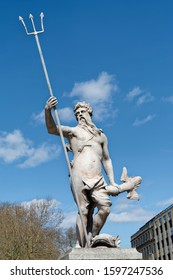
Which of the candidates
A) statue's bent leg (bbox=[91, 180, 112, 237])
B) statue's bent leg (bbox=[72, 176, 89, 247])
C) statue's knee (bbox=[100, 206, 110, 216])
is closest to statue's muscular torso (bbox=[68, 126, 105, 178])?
statue's bent leg (bbox=[72, 176, 89, 247])

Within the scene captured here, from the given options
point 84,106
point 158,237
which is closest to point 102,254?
point 84,106

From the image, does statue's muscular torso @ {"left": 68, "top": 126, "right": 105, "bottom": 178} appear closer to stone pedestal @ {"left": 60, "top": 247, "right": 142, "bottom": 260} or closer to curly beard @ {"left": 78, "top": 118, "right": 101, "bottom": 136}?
curly beard @ {"left": 78, "top": 118, "right": 101, "bottom": 136}

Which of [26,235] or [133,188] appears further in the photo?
[26,235]

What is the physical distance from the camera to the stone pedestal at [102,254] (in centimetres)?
738

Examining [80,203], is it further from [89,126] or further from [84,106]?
[84,106]

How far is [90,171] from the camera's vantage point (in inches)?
347

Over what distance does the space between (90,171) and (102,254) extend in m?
1.84

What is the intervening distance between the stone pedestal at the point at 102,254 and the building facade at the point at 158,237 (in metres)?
68.4

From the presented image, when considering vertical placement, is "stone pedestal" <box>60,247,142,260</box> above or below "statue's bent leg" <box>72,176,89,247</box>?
below

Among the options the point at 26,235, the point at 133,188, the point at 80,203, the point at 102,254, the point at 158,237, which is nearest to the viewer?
the point at 102,254

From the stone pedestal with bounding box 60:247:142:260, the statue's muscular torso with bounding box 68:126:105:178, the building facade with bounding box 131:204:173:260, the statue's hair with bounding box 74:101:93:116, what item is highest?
the building facade with bounding box 131:204:173:260

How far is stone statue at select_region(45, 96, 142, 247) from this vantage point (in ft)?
28.3
